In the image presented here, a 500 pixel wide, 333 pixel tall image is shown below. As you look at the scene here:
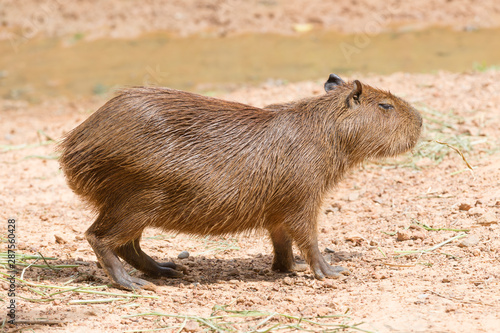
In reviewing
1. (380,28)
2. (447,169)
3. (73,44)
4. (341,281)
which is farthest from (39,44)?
(341,281)

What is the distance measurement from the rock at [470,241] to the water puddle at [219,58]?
5.93m

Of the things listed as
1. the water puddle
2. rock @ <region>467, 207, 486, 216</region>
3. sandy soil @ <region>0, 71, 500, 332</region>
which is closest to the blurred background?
the water puddle

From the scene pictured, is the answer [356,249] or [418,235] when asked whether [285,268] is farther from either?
[418,235]

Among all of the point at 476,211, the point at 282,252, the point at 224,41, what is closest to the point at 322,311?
the point at 282,252

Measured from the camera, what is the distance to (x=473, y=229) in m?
5.01

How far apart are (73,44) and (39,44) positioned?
0.74 meters

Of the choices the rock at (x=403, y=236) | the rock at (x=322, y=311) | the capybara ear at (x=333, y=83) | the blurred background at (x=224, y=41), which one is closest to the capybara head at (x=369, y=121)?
the capybara ear at (x=333, y=83)

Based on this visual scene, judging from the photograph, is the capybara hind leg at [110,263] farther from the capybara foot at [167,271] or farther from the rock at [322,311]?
the rock at [322,311]

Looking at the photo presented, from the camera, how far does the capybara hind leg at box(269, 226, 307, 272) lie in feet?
16.1

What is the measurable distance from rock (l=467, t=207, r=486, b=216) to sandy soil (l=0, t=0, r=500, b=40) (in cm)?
852

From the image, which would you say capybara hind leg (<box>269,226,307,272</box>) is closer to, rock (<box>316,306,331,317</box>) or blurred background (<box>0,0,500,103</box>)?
rock (<box>316,306,331,317</box>)

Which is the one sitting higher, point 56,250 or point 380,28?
point 380,28

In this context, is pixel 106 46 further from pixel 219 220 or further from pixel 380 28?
pixel 219 220

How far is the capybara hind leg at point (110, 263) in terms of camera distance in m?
4.39
